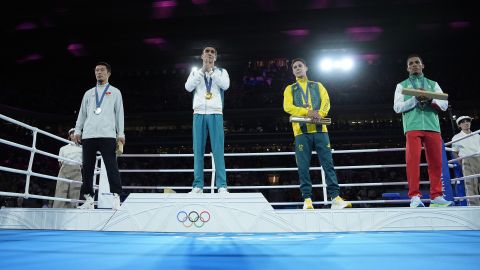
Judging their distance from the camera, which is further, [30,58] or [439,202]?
[30,58]

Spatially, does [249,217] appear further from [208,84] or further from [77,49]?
[77,49]

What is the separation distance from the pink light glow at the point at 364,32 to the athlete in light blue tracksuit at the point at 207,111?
11690 millimetres

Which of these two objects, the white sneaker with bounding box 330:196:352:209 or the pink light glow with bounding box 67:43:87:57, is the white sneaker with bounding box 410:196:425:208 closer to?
the white sneaker with bounding box 330:196:352:209

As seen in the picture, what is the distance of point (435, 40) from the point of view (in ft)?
Result: 45.5

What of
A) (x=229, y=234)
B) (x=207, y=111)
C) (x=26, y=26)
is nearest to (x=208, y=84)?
(x=207, y=111)

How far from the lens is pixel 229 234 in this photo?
252 cm

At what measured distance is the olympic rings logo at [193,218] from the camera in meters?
2.67

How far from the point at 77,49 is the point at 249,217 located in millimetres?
14416

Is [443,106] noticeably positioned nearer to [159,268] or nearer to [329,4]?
[159,268]

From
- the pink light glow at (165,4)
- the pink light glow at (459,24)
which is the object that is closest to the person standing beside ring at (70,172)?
the pink light glow at (165,4)

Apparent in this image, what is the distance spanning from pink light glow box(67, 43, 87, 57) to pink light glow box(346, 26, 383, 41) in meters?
11.1

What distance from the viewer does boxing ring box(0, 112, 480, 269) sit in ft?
4.47

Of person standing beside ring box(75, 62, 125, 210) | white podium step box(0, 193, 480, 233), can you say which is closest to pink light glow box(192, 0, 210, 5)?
person standing beside ring box(75, 62, 125, 210)

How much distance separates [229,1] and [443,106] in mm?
10344
